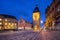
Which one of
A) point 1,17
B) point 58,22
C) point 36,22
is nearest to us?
point 58,22

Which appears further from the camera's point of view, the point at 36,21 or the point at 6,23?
the point at 6,23

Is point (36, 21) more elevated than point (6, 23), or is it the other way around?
point (36, 21)

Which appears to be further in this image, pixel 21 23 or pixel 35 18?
pixel 21 23

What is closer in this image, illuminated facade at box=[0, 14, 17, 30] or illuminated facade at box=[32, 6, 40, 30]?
illuminated facade at box=[32, 6, 40, 30]

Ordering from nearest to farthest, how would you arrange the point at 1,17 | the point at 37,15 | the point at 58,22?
the point at 58,22, the point at 37,15, the point at 1,17

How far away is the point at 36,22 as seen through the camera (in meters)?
84.6

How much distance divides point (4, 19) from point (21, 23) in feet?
48.2

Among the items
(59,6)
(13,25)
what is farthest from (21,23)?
(59,6)

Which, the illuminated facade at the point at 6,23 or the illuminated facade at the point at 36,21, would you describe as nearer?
the illuminated facade at the point at 36,21

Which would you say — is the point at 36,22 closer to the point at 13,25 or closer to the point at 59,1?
the point at 13,25

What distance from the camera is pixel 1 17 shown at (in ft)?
328

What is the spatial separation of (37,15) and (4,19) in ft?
88.0

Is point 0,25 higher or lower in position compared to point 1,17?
lower

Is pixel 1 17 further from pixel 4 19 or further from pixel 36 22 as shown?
pixel 36 22
